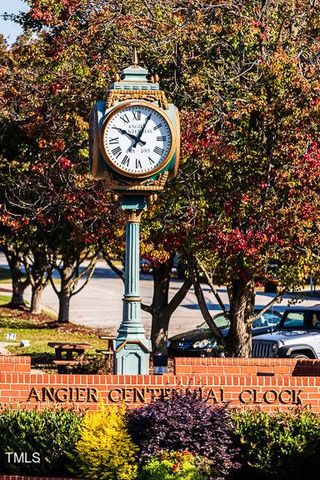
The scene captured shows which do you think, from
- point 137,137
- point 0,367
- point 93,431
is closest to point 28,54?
point 137,137

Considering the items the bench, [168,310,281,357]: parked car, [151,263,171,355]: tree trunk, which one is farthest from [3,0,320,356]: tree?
[151,263,171,355]: tree trunk

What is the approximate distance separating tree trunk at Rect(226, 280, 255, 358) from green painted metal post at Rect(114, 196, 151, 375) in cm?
686

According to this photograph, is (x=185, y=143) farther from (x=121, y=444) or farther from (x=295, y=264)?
(x=121, y=444)

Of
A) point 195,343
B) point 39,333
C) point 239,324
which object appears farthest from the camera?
point 39,333

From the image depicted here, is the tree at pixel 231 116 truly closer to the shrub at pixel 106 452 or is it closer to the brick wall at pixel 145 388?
the brick wall at pixel 145 388

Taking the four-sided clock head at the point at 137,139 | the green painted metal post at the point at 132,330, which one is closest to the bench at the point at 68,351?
the green painted metal post at the point at 132,330

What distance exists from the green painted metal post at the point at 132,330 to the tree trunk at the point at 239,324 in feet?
22.5

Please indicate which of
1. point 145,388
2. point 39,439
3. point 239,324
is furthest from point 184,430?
point 239,324

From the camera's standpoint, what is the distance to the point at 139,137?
14.1 metres

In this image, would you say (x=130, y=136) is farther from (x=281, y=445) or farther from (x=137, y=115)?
(x=281, y=445)

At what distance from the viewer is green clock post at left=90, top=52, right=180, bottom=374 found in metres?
14.1

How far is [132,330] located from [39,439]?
9.47 ft

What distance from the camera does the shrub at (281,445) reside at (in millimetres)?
11516

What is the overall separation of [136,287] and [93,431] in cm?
332
